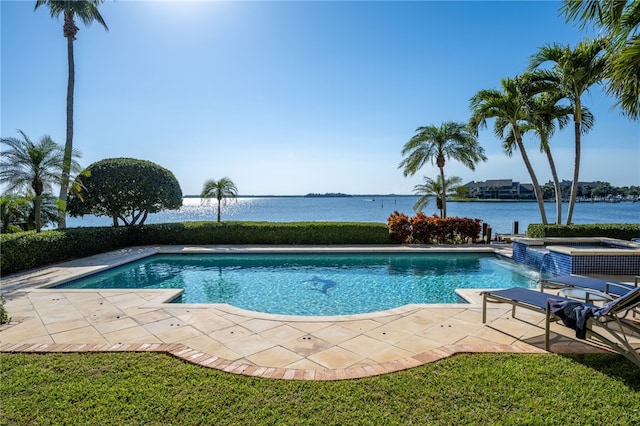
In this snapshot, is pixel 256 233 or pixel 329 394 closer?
pixel 329 394

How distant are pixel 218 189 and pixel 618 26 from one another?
15769mm

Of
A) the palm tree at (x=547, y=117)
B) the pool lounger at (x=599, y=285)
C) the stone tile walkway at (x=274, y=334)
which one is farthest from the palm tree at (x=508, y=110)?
the stone tile walkway at (x=274, y=334)

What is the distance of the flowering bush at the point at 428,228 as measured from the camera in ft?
45.1

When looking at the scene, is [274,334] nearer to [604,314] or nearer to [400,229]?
[604,314]

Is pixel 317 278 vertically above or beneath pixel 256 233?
beneath

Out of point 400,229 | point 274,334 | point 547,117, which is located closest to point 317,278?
point 274,334

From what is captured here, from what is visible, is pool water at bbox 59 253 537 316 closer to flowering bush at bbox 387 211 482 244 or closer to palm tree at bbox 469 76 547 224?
flowering bush at bbox 387 211 482 244

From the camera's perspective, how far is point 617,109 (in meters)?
6.20

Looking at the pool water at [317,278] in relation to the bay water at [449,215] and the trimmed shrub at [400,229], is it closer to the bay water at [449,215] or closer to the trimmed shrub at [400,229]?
the trimmed shrub at [400,229]

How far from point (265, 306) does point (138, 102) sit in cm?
1051

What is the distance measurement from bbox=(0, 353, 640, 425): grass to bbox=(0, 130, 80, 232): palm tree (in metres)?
9.08

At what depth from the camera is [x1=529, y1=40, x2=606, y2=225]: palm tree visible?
1065 cm

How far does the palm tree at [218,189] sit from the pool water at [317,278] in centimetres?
536

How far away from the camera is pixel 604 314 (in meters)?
3.23
